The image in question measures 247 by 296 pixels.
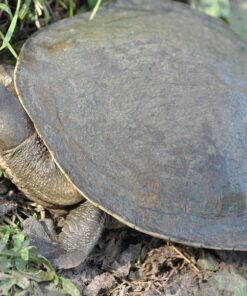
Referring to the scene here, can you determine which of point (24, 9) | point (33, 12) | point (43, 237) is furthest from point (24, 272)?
point (33, 12)

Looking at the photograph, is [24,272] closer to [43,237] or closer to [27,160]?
[43,237]

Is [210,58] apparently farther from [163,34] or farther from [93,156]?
[93,156]

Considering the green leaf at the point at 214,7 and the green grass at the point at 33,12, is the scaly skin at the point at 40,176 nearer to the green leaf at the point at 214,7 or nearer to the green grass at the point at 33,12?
the green grass at the point at 33,12

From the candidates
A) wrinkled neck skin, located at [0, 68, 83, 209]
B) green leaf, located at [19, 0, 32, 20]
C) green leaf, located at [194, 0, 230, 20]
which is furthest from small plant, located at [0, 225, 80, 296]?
green leaf, located at [194, 0, 230, 20]

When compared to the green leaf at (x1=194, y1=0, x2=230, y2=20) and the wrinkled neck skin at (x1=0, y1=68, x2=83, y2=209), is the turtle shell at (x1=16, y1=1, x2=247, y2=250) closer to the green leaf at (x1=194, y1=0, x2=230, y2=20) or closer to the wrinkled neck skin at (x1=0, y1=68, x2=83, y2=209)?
the wrinkled neck skin at (x1=0, y1=68, x2=83, y2=209)

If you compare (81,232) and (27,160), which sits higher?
(27,160)

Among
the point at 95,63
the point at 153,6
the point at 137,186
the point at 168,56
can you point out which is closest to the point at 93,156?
the point at 137,186

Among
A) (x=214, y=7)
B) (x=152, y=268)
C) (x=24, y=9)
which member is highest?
(x=24, y=9)
